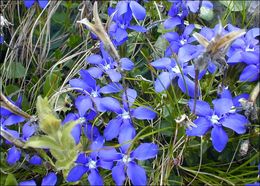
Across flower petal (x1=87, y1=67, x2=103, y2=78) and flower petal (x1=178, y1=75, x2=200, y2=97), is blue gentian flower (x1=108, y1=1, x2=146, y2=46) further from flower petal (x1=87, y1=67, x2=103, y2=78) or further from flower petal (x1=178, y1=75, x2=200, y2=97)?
flower petal (x1=178, y1=75, x2=200, y2=97)

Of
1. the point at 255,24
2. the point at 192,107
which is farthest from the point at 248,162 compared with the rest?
the point at 255,24

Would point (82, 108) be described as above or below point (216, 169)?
above

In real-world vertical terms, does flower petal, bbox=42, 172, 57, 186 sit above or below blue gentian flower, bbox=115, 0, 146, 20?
below

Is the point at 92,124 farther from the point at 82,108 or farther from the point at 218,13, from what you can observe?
the point at 218,13

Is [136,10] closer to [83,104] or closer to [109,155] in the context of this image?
[83,104]

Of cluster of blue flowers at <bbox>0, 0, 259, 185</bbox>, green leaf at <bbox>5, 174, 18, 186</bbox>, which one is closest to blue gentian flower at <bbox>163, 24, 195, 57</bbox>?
cluster of blue flowers at <bbox>0, 0, 259, 185</bbox>

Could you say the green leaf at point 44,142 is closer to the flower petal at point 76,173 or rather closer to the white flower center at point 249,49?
the flower petal at point 76,173

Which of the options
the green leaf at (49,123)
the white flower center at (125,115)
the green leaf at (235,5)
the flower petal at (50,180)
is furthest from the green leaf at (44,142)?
the green leaf at (235,5)
